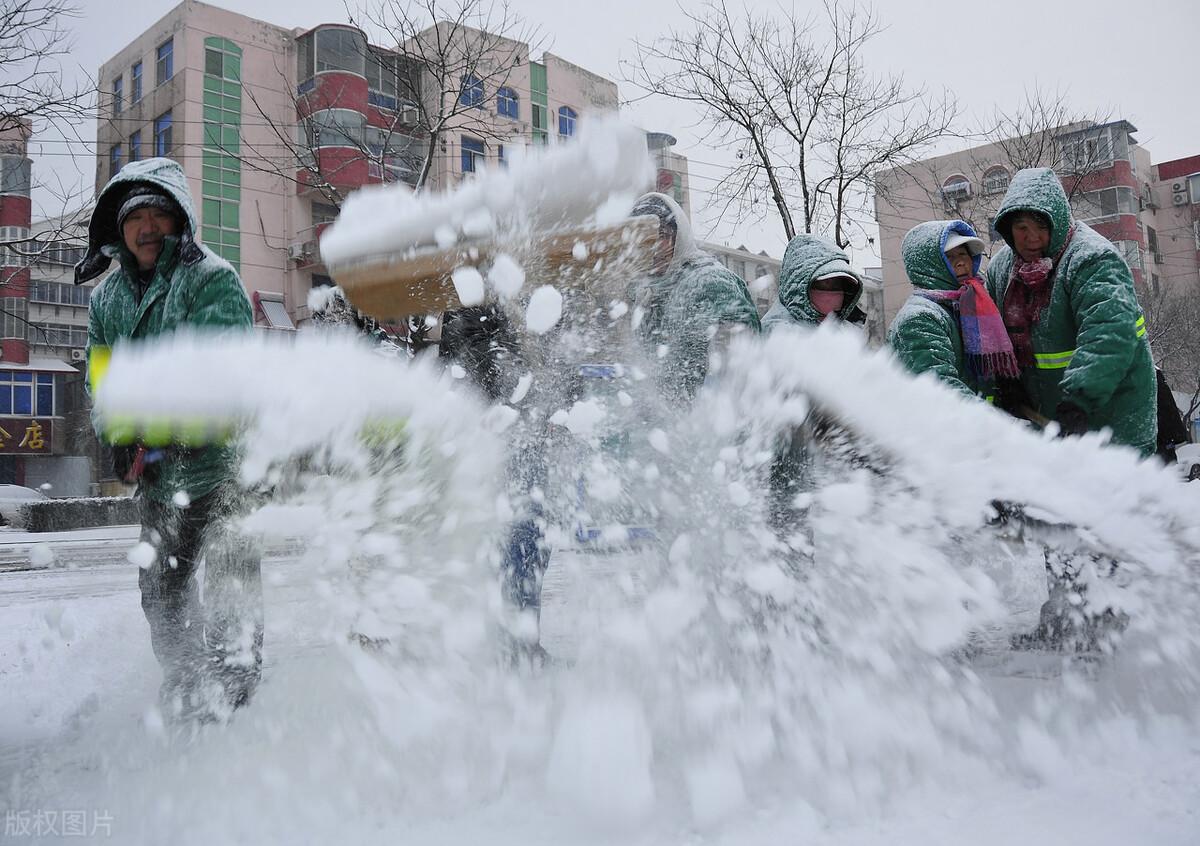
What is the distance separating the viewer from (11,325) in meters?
24.9

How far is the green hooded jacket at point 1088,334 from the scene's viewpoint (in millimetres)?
2625

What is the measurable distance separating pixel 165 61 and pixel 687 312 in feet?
78.4

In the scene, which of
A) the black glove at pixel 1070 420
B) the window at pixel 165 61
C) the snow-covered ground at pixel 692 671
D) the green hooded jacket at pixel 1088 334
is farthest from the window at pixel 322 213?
the black glove at pixel 1070 420

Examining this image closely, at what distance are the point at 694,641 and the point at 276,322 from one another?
21971 mm

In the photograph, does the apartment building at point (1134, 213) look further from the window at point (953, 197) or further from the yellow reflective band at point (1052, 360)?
the yellow reflective band at point (1052, 360)

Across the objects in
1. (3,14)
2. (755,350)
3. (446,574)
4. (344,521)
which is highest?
(3,14)

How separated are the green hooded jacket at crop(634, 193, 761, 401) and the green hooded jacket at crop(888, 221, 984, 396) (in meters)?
0.59

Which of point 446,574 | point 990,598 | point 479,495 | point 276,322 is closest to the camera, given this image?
point 990,598

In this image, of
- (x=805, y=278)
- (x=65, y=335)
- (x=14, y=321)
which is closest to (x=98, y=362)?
(x=805, y=278)

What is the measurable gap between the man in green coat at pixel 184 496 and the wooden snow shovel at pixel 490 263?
417 millimetres

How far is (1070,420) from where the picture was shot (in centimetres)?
264

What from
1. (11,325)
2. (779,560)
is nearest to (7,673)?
(779,560)

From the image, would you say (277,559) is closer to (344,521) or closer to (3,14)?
(344,521)

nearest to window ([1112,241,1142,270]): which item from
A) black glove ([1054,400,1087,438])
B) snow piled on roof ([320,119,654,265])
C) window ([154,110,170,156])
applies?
window ([154,110,170,156])
